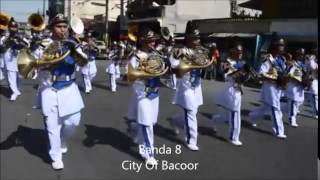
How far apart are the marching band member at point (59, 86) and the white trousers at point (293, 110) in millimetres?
3023

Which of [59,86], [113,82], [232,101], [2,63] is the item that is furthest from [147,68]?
[2,63]

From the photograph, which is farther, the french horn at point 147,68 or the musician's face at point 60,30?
the french horn at point 147,68

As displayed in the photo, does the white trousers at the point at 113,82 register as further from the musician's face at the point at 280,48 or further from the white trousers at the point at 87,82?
the musician's face at the point at 280,48

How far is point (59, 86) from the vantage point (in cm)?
426

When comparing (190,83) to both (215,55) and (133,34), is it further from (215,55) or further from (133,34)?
(133,34)

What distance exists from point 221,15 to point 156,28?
0.76m

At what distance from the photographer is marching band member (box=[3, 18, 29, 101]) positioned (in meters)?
6.63

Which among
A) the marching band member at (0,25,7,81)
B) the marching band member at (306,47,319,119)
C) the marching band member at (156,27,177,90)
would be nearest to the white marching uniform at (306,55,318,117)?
the marching band member at (306,47,319,119)

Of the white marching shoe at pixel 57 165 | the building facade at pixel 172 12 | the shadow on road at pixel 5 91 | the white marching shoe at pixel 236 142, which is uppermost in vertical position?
the building facade at pixel 172 12

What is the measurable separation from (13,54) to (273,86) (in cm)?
417

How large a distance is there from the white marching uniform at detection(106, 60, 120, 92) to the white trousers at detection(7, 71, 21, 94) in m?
1.57

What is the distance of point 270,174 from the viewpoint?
416 centimetres

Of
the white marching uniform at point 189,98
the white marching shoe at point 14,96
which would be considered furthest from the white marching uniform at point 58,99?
the white marching shoe at point 14,96

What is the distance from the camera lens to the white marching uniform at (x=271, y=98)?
546 centimetres
